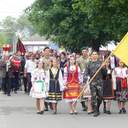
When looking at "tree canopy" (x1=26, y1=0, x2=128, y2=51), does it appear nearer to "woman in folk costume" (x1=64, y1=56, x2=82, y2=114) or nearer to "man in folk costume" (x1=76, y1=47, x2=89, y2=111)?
"man in folk costume" (x1=76, y1=47, x2=89, y2=111)

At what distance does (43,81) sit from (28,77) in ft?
29.4

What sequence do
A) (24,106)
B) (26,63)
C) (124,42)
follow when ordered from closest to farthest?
(124,42)
(24,106)
(26,63)

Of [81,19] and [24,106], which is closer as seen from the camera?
[24,106]

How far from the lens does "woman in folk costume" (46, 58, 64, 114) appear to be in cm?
1984

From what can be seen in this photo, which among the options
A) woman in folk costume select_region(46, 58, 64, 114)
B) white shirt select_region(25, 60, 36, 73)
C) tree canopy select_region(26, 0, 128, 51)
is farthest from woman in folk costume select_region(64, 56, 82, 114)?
tree canopy select_region(26, 0, 128, 51)

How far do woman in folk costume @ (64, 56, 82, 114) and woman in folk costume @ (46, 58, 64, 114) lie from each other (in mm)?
172

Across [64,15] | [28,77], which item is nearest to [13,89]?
[28,77]

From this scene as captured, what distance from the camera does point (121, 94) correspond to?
66.8 feet

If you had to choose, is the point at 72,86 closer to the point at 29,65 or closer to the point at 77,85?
the point at 77,85

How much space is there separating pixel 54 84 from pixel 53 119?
1908 millimetres

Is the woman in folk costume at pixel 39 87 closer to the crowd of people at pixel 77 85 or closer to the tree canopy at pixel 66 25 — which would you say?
the crowd of people at pixel 77 85

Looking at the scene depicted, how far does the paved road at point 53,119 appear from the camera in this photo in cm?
1664

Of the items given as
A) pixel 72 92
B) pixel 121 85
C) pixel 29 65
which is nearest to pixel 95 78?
pixel 72 92

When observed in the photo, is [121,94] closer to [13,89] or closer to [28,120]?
[28,120]
